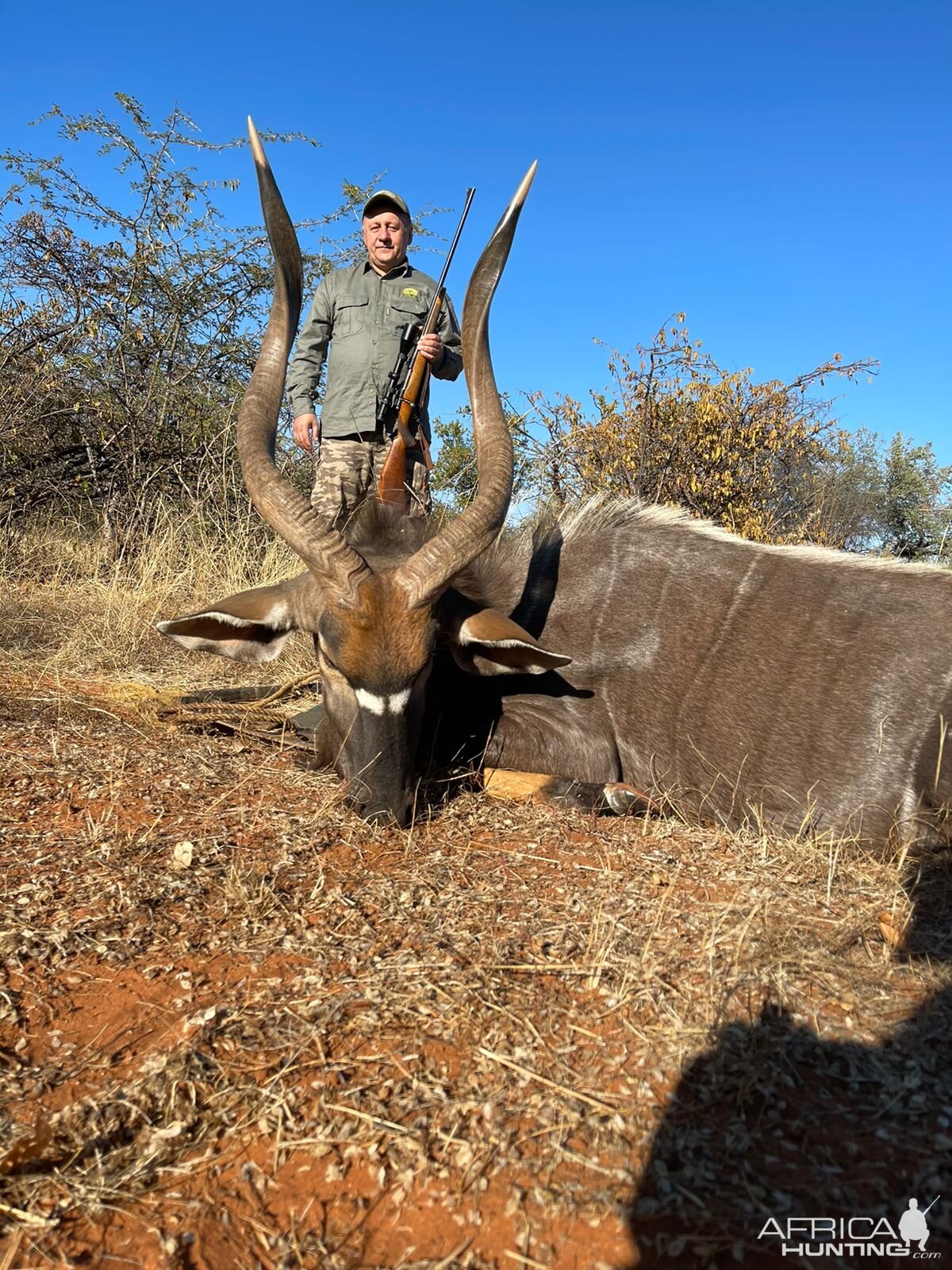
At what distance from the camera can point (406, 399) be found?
533cm

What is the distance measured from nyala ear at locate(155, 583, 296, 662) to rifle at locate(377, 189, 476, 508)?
4.52 ft

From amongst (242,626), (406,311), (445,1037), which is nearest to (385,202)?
(406,311)

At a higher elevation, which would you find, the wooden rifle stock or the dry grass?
the wooden rifle stock

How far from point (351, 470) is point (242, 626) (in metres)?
2.06

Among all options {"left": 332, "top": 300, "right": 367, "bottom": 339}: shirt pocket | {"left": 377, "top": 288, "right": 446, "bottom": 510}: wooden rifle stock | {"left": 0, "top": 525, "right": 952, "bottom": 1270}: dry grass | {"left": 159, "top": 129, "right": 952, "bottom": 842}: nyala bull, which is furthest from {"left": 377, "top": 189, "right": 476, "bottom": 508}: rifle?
A: {"left": 0, "top": 525, "right": 952, "bottom": 1270}: dry grass

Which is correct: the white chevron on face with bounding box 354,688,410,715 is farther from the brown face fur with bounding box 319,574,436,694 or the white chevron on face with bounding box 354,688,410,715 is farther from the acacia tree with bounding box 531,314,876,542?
the acacia tree with bounding box 531,314,876,542

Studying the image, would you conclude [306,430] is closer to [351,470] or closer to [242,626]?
[351,470]

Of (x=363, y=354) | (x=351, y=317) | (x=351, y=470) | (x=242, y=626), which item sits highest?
(x=351, y=317)

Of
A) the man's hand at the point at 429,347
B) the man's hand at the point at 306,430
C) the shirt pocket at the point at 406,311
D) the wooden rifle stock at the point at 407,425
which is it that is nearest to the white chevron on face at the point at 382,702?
the wooden rifle stock at the point at 407,425

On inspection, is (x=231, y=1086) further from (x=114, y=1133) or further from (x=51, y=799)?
(x=51, y=799)

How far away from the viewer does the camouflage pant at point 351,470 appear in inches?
222

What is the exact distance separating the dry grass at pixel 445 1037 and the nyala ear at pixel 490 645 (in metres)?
0.75

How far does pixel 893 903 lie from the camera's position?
2801mm

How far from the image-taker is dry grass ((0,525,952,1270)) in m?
1.50
